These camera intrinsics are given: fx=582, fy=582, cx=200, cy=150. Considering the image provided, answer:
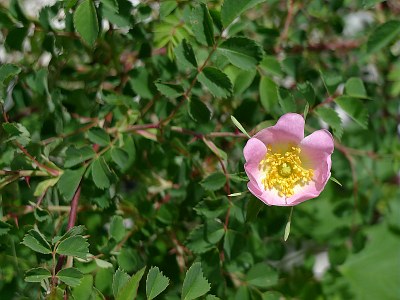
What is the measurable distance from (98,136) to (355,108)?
43 cm

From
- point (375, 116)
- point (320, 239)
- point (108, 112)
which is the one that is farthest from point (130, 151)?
point (320, 239)

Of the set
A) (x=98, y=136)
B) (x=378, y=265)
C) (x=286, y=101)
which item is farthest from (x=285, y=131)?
(x=378, y=265)

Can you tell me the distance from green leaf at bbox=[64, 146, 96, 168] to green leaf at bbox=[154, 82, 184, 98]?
5.7 inches

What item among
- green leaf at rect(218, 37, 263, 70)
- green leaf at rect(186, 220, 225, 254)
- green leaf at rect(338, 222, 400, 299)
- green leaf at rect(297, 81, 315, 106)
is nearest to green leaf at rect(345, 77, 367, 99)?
green leaf at rect(297, 81, 315, 106)

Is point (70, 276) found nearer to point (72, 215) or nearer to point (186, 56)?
point (72, 215)

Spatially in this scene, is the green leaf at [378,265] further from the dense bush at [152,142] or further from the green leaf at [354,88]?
the green leaf at [354,88]

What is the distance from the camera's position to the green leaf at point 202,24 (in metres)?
0.84

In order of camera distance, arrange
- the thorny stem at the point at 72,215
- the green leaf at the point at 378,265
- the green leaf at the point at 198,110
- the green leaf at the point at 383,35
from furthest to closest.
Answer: the green leaf at the point at 378,265 → the green leaf at the point at 383,35 → the green leaf at the point at 198,110 → the thorny stem at the point at 72,215

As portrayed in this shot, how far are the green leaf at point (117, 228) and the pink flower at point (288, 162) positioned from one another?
8.9 inches

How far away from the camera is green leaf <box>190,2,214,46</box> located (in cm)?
84

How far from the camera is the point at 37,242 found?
0.76 m

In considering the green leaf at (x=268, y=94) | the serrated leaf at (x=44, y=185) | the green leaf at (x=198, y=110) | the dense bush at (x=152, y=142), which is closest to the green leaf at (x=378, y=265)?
the dense bush at (x=152, y=142)

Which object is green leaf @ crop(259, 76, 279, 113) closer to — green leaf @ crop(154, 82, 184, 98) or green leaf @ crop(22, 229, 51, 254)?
green leaf @ crop(154, 82, 184, 98)

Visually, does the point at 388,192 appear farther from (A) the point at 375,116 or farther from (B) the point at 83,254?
(B) the point at 83,254
